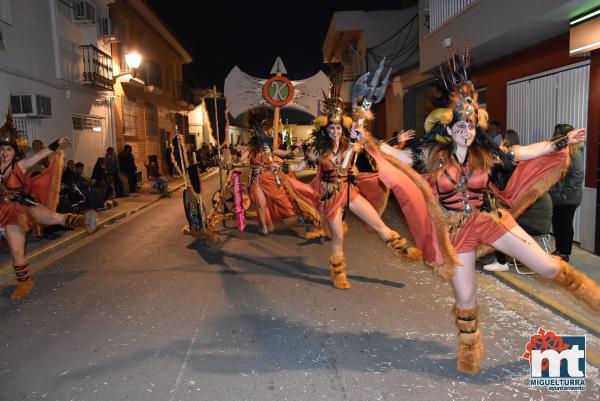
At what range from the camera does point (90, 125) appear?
1670 cm

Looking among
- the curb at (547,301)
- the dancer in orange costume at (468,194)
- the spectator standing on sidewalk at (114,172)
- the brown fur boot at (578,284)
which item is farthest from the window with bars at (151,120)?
the brown fur boot at (578,284)

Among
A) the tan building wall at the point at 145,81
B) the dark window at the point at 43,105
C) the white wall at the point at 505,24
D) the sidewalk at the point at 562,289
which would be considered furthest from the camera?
the tan building wall at the point at 145,81

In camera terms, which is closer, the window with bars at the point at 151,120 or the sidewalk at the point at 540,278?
the sidewalk at the point at 540,278

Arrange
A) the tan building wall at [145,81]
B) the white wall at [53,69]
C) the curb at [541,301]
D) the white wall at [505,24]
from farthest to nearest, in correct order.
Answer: the tan building wall at [145,81] < the white wall at [53,69] < the white wall at [505,24] < the curb at [541,301]

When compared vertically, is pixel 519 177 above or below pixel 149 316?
above

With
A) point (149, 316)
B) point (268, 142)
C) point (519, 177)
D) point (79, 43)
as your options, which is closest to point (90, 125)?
point (79, 43)

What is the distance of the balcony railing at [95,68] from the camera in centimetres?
1583

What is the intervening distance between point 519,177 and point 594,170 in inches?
151

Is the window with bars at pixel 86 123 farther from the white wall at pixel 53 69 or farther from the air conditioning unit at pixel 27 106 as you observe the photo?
the air conditioning unit at pixel 27 106

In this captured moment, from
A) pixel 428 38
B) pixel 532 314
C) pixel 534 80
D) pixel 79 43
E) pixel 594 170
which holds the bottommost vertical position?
pixel 532 314

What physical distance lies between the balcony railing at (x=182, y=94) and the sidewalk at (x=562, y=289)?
89.7 ft

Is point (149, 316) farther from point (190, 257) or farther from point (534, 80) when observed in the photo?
point (534, 80)

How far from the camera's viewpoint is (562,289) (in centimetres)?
473

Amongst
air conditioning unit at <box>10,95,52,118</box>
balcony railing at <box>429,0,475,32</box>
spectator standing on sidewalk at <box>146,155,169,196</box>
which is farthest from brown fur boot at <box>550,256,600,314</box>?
spectator standing on sidewalk at <box>146,155,169,196</box>
